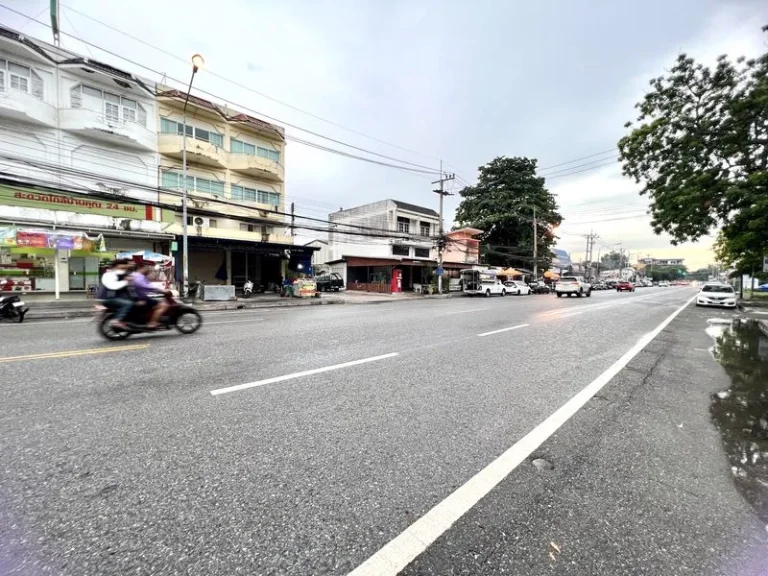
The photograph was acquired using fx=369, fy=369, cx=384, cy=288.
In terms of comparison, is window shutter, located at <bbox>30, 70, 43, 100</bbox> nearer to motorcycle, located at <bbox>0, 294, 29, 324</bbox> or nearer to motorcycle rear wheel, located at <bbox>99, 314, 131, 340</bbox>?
motorcycle, located at <bbox>0, 294, 29, 324</bbox>

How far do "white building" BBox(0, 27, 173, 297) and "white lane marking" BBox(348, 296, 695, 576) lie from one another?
1901 cm

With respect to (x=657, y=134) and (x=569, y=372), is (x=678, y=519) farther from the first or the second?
(x=657, y=134)

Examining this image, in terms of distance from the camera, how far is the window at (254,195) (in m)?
25.8

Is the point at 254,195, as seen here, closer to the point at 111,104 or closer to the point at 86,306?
the point at 111,104

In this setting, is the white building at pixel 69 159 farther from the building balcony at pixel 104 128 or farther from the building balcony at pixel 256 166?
the building balcony at pixel 256 166

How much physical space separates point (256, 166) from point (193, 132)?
4.19 m

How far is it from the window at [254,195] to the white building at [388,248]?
657 centimetres

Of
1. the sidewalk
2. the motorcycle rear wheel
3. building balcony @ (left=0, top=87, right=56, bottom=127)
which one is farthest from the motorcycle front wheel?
building balcony @ (left=0, top=87, right=56, bottom=127)

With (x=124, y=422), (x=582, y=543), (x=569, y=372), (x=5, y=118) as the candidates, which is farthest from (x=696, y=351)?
(x=5, y=118)

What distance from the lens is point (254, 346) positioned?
7.16m

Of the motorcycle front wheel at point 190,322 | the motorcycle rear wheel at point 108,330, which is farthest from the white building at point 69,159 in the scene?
the motorcycle rear wheel at point 108,330

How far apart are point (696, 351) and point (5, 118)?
27950mm

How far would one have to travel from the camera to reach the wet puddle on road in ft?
8.70

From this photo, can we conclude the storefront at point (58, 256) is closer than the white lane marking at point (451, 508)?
No
